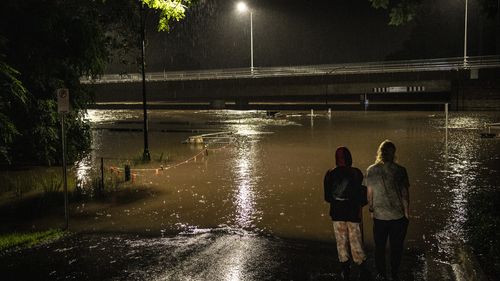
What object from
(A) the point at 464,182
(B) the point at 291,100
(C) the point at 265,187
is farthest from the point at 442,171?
(B) the point at 291,100

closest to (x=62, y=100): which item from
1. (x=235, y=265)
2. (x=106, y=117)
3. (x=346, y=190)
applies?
(x=235, y=265)

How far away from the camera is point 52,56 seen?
57.5 ft

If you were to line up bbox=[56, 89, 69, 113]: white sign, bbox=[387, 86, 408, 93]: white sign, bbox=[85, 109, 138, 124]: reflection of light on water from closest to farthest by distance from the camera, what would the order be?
bbox=[56, 89, 69, 113]: white sign → bbox=[85, 109, 138, 124]: reflection of light on water → bbox=[387, 86, 408, 93]: white sign

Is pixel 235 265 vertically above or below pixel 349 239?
below

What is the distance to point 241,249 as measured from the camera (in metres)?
8.05

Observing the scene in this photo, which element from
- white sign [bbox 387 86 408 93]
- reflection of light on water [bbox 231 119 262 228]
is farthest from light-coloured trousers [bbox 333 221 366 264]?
white sign [bbox 387 86 408 93]

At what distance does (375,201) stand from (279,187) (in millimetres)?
7215

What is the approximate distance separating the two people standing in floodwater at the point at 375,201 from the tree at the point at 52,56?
10932 mm

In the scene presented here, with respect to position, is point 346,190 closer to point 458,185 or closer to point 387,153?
point 387,153

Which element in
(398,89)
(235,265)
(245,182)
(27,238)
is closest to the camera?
(235,265)

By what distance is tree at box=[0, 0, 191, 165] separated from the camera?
16.5 m

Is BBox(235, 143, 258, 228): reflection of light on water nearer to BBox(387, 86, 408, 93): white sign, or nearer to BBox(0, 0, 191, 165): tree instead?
BBox(0, 0, 191, 165): tree

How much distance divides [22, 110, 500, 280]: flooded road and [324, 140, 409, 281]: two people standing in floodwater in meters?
→ 0.79

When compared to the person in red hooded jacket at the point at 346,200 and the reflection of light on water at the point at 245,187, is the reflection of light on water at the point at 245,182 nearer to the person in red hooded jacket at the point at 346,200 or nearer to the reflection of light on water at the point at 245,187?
the reflection of light on water at the point at 245,187
